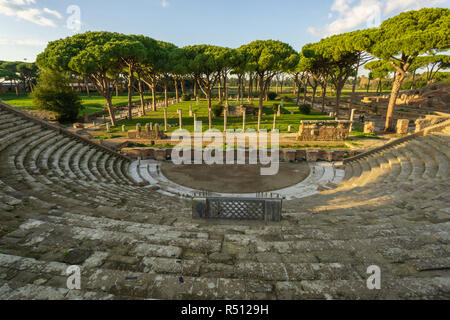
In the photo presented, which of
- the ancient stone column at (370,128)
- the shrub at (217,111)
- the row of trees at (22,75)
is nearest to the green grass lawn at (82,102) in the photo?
the row of trees at (22,75)

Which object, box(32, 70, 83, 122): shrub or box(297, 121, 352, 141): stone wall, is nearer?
box(297, 121, 352, 141): stone wall

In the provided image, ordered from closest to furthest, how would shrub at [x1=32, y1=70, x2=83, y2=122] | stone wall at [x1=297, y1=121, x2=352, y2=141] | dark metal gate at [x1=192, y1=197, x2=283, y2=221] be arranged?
1. dark metal gate at [x1=192, y1=197, x2=283, y2=221]
2. stone wall at [x1=297, y1=121, x2=352, y2=141]
3. shrub at [x1=32, y1=70, x2=83, y2=122]

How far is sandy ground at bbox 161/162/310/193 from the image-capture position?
13484 millimetres

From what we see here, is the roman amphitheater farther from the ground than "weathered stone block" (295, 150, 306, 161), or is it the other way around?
the roman amphitheater

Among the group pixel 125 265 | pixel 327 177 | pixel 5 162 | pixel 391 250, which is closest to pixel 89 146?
pixel 5 162

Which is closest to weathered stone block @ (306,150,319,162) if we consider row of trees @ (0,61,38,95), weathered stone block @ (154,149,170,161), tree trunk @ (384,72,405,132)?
weathered stone block @ (154,149,170,161)

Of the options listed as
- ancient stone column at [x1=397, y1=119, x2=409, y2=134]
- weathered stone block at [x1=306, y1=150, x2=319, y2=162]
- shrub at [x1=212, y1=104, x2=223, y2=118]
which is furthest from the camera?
shrub at [x1=212, y1=104, x2=223, y2=118]

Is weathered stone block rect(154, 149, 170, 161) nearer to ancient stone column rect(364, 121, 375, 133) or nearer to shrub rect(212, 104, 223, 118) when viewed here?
shrub rect(212, 104, 223, 118)

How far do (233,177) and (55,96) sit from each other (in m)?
27.4

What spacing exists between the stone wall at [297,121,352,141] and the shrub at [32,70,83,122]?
29.3 m

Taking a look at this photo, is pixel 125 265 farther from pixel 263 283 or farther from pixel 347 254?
Answer: pixel 347 254

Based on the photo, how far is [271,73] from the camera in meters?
29.4

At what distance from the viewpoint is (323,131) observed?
2114 centimetres
